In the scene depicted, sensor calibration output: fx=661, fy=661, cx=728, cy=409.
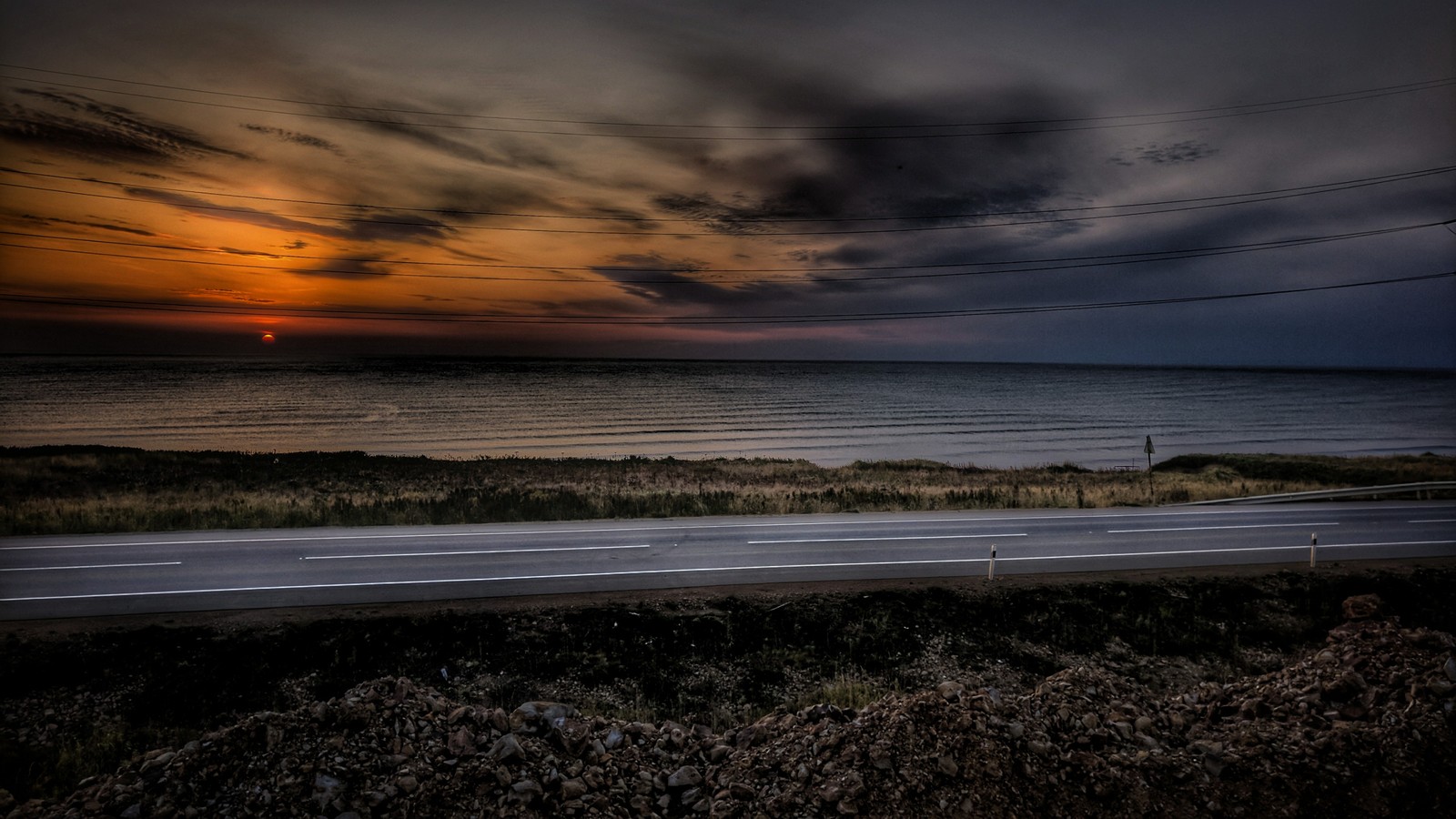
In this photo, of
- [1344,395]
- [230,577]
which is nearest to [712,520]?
[230,577]

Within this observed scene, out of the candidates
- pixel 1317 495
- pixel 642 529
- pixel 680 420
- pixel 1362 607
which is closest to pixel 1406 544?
pixel 1317 495

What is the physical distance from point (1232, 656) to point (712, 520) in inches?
527

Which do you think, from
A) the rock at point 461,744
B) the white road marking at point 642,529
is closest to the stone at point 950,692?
the rock at point 461,744

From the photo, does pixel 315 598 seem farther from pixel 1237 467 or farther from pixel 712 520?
pixel 1237 467

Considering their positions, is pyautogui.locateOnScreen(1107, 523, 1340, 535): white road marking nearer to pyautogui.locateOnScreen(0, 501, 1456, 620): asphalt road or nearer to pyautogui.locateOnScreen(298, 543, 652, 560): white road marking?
pyautogui.locateOnScreen(0, 501, 1456, 620): asphalt road

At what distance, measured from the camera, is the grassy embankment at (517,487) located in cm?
2067

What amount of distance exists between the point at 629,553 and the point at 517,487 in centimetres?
1192

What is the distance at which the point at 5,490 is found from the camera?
76.9ft

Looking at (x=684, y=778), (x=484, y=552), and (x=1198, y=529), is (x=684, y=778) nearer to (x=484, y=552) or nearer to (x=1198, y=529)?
(x=484, y=552)

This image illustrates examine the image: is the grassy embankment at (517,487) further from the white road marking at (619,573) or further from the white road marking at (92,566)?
the white road marking at (619,573)

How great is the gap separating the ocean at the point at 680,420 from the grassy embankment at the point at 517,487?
1265 cm

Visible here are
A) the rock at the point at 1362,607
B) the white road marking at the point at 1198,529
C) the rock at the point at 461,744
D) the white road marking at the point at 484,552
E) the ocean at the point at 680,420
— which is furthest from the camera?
the ocean at the point at 680,420

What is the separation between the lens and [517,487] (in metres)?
26.9

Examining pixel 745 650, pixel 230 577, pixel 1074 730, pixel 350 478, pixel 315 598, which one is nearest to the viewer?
pixel 1074 730
